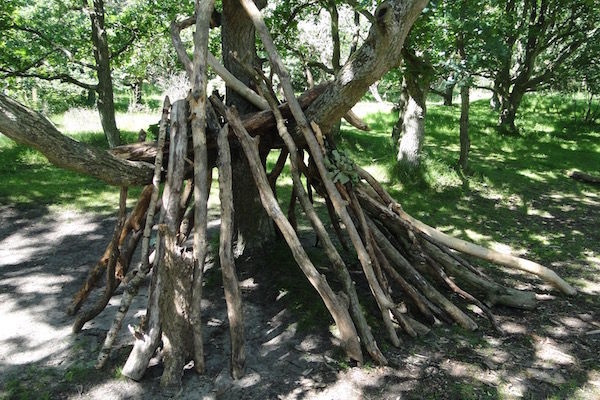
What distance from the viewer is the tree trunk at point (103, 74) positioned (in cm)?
870

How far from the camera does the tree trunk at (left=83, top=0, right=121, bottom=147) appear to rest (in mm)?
8703

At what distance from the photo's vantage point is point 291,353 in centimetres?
355

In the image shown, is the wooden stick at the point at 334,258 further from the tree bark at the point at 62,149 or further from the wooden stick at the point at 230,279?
the tree bark at the point at 62,149

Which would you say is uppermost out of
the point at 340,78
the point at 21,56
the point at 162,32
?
the point at 162,32

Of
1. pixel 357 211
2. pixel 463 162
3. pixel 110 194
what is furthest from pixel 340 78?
pixel 463 162

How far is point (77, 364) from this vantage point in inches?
132

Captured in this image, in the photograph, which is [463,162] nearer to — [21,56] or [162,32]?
[162,32]

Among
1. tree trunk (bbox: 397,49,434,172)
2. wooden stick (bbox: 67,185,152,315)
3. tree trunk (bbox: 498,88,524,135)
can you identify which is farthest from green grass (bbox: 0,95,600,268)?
wooden stick (bbox: 67,185,152,315)

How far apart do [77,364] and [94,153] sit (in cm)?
159

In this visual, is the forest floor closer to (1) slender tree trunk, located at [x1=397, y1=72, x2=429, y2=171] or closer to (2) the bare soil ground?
(2) the bare soil ground

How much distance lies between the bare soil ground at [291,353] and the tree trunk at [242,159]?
356 millimetres

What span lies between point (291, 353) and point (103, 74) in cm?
750

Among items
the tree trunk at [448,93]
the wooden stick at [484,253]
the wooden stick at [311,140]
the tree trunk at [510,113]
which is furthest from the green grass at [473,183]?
the wooden stick at [311,140]

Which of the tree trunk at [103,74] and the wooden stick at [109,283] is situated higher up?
the tree trunk at [103,74]
